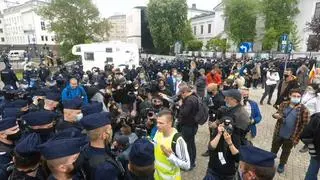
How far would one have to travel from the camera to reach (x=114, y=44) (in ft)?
68.1

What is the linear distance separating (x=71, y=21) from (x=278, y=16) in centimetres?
3056

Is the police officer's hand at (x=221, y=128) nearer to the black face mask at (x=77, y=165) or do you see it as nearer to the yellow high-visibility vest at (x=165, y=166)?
the yellow high-visibility vest at (x=165, y=166)

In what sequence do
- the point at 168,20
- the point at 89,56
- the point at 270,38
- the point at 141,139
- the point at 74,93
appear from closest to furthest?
the point at 141,139
the point at 74,93
the point at 89,56
the point at 270,38
the point at 168,20

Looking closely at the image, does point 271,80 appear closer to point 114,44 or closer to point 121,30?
point 114,44

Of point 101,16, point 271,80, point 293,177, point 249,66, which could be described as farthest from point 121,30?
point 293,177

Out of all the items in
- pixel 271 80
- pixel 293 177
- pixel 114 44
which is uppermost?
pixel 114 44

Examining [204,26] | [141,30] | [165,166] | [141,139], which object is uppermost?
[204,26]

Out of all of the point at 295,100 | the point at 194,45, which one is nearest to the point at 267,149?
the point at 295,100

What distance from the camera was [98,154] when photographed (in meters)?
2.49

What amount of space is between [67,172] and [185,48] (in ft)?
155

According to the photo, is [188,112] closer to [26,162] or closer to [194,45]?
[26,162]

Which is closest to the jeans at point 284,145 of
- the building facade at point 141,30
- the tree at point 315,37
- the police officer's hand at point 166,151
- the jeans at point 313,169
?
the jeans at point 313,169

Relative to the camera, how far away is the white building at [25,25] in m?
63.1

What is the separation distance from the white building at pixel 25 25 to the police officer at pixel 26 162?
60.9m
